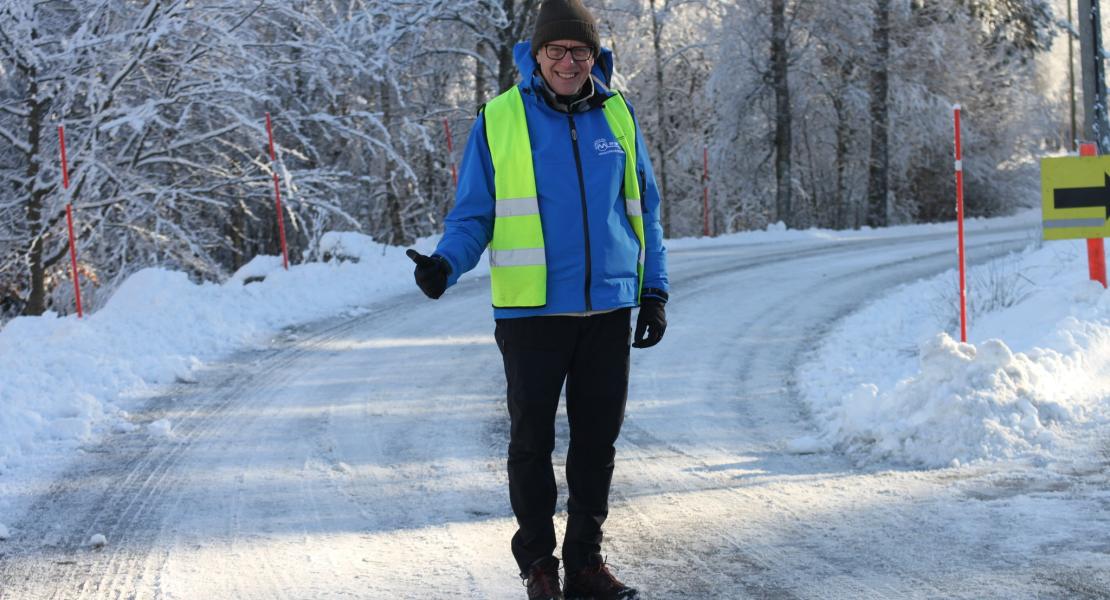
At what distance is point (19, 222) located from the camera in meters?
13.7

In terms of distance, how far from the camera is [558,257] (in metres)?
3.63

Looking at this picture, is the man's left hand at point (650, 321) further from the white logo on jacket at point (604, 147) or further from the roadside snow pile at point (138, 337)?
the roadside snow pile at point (138, 337)

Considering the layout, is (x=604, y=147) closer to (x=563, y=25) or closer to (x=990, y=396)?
(x=563, y=25)

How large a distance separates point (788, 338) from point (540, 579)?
621 cm

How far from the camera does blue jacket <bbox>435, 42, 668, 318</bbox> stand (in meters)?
3.62

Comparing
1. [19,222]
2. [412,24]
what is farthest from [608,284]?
[412,24]

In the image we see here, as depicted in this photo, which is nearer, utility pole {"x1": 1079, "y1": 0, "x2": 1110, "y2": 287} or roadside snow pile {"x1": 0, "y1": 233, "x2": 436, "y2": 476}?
roadside snow pile {"x1": 0, "y1": 233, "x2": 436, "y2": 476}

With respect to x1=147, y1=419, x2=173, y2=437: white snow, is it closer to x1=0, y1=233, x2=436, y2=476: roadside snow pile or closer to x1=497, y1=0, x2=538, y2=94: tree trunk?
x1=0, y1=233, x2=436, y2=476: roadside snow pile

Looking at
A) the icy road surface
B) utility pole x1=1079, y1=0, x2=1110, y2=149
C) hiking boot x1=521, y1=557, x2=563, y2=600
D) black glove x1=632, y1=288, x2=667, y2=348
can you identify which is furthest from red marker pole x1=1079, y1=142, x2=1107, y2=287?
hiking boot x1=521, y1=557, x2=563, y2=600

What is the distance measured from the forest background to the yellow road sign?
866 centimetres

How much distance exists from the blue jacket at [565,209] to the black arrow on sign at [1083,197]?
475 centimetres

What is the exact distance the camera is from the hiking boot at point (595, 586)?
3.75m

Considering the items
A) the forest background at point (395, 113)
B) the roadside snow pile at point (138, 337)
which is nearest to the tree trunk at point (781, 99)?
the forest background at point (395, 113)

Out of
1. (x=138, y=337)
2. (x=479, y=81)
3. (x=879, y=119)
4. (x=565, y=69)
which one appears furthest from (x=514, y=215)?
(x=879, y=119)
